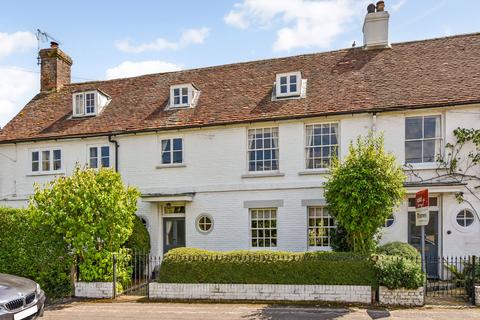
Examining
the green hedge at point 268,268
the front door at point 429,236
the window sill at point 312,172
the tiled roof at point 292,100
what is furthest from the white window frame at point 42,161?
the front door at point 429,236

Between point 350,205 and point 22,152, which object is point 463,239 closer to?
point 350,205

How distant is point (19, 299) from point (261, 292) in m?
6.11

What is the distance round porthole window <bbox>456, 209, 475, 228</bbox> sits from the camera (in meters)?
13.8

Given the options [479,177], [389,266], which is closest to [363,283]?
[389,266]

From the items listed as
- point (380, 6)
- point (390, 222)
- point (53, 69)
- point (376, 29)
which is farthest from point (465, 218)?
point (53, 69)

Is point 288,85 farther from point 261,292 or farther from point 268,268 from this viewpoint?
point 261,292

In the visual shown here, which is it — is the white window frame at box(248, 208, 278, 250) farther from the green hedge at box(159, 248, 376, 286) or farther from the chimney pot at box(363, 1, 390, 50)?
the chimney pot at box(363, 1, 390, 50)

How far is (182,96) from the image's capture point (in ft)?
58.7

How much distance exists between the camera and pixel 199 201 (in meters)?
16.3

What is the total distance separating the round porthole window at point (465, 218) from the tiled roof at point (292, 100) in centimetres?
380

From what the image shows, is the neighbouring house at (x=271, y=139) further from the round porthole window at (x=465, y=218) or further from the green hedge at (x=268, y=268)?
the green hedge at (x=268, y=268)

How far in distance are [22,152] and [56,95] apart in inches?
163

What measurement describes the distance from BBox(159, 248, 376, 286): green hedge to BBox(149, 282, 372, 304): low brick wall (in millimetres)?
139

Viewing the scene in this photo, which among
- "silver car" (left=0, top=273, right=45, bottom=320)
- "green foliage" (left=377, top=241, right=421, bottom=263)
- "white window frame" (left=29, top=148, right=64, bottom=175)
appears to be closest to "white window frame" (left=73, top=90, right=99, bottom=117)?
"white window frame" (left=29, top=148, right=64, bottom=175)
